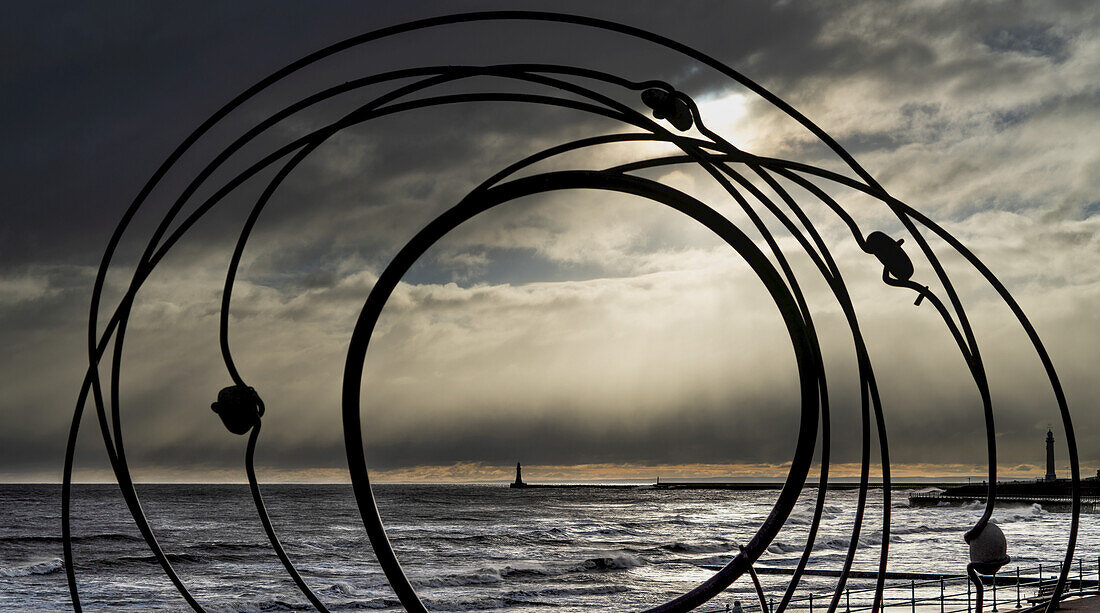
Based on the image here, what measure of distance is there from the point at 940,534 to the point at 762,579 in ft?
69.9

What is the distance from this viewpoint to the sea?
25.3 m

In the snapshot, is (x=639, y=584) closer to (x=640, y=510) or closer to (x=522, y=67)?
(x=522, y=67)

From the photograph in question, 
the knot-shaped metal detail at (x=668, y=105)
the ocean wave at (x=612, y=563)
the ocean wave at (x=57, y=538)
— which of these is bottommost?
the ocean wave at (x=612, y=563)

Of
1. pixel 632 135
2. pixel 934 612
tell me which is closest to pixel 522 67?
pixel 632 135

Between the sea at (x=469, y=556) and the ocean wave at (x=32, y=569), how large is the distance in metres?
0.09

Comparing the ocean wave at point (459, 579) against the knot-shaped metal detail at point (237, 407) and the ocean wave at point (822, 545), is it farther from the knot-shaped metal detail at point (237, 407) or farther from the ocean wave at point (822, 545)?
the knot-shaped metal detail at point (237, 407)

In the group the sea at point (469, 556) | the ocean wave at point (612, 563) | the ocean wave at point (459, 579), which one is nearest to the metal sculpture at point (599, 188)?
the sea at point (469, 556)

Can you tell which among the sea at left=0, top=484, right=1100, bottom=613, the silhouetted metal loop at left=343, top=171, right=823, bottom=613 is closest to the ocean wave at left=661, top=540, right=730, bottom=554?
the sea at left=0, top=484, right=1100, bottom=613

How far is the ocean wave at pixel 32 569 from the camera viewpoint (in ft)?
102

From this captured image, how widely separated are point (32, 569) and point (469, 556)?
1569 cm

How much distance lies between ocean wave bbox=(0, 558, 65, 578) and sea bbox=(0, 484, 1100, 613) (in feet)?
0.30

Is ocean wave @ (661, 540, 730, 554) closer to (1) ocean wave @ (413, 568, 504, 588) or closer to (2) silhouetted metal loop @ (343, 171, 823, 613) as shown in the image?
(1) ocean wave @ (413, 568, 504, 588)

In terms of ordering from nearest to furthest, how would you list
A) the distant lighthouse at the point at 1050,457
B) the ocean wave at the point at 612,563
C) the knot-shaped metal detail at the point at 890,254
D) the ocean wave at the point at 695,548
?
the knot-shaped metal detail at the point at 890,254 < the ocean wave at the point at 612,563 < the ocean wave at the point at 695,548 < the distant lighthouse at the point at 1050,457

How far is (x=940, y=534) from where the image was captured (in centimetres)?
4409
